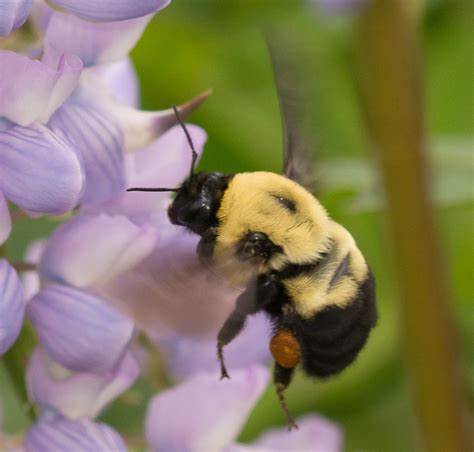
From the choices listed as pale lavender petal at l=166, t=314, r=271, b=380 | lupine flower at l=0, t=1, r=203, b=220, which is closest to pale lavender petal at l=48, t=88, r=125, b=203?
lupine flower at l=0, t=1, r=203, b=220

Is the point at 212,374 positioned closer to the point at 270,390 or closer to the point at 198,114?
the point at 270,390

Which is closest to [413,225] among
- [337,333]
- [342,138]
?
[337,333]

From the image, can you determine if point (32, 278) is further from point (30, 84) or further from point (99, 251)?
point (30, 84)

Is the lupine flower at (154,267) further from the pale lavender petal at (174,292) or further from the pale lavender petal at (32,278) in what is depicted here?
the pale lavender petal at (32,278)

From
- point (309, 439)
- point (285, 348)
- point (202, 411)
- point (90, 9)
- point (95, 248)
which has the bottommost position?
point (309, 439)

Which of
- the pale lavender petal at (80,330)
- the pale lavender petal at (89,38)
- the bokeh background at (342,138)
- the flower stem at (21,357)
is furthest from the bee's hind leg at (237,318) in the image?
the bokeh background at (342,138)

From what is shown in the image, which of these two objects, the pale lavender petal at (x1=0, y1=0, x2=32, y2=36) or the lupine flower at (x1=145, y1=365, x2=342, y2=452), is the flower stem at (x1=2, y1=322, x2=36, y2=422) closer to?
the lupine flower at (x1=145, y1=365, x2=342, y2=452)

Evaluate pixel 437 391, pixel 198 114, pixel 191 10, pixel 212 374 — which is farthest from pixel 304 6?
pixel 212 374
